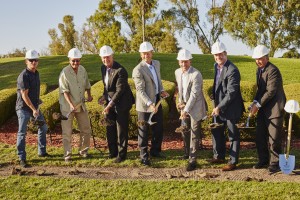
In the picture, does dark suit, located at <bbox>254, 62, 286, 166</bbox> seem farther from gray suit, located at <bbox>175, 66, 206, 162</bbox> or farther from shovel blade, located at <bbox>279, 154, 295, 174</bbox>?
gray suit, located at <bbox>175, 66, 206, 162</bbox>

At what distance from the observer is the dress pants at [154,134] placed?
7262mm

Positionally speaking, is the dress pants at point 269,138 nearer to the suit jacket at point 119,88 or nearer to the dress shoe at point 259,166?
the dress shoe at point 259,166

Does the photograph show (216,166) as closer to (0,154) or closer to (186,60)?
(186,60)

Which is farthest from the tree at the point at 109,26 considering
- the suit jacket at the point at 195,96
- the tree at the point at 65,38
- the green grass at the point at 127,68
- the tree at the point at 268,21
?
the suit jacket at the point at 195,96

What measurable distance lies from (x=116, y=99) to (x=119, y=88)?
206 mm

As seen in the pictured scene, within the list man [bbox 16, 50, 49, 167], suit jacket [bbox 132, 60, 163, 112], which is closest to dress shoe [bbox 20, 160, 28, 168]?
man [bbox 16, 50, 49, 167]

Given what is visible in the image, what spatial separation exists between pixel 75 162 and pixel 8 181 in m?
1.35

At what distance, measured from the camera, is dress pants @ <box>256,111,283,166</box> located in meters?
6.61

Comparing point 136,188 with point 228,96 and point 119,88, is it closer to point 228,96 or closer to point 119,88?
point 119,88

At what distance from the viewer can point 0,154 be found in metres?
8.23

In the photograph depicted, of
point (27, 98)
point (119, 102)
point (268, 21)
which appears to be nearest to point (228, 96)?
point (119, 102)

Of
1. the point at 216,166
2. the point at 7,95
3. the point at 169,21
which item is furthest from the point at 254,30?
the point at 216,166

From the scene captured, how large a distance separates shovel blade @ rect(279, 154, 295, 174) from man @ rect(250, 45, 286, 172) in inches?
6.3

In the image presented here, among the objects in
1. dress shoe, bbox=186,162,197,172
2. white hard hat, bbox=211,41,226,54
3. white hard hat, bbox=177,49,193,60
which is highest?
white hard hat, bbox=211,41,226,54
